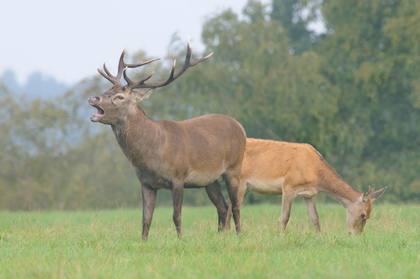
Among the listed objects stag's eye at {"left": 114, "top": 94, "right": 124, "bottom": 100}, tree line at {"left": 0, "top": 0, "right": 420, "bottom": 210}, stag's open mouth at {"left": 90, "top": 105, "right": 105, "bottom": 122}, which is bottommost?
tree line at {"left": 0, "top": 0, "right": 420, "bottom": 210}

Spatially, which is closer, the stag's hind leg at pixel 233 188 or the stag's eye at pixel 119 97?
the stag's eye at pixel 119 97

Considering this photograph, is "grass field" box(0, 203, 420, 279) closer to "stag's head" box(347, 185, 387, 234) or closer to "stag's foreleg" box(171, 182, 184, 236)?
"stag's foreleg" box(171, 182, 184, 236)

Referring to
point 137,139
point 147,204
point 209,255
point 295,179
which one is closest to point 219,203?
point 147,204

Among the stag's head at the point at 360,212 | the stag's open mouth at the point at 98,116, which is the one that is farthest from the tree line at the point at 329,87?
the stag's open mouth at the point at 98,116

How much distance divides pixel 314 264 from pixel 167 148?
3.21m

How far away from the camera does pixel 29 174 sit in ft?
140

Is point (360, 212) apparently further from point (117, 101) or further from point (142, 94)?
point (117, 101)

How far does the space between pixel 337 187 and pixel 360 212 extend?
71cm

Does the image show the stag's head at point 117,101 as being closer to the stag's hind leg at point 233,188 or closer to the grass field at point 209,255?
the grass field at point 209,255

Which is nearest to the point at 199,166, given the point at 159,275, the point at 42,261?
the point at 42,261

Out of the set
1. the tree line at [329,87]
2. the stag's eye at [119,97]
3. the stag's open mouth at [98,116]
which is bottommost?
the tree line at [329,87]

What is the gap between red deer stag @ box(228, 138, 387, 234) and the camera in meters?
12.1

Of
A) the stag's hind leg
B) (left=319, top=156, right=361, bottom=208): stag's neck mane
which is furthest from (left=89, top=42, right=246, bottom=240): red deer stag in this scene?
(left=319, top=156, right=361, bottom=208): stag's neck mane

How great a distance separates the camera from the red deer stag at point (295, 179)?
12.1 m
